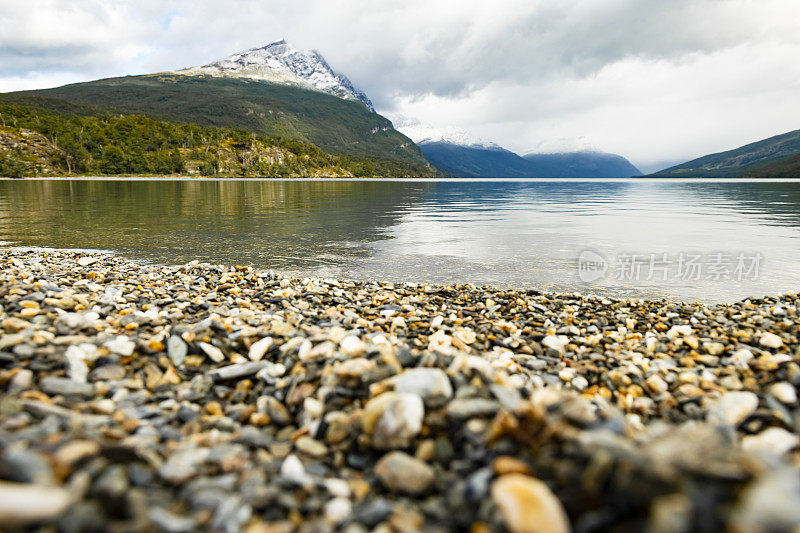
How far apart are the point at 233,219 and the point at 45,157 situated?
591ft

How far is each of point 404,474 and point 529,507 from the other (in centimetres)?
101

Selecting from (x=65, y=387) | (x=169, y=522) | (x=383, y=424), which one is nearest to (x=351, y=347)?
(x=383, y=424)

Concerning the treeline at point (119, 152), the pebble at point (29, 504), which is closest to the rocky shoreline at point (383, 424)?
the pebble at point (29, 504)

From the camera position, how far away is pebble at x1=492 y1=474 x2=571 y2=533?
85.7 inches

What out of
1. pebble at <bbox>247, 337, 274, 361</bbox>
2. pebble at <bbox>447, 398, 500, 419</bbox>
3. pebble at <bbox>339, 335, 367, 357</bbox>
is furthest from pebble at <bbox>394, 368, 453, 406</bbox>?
pebble at <bbox>247, 337, 274, 361</bbox>

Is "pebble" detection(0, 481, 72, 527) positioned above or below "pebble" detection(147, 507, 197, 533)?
above

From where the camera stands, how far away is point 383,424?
333cm

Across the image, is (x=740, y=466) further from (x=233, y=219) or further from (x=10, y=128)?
(x=10, y=128)

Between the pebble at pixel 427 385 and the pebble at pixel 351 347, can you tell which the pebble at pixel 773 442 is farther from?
the pebble at pixel 351 347

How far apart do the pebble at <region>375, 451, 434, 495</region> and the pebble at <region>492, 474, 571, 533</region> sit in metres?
0.61

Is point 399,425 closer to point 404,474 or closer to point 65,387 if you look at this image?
point 404,474

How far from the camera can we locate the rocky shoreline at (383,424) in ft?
7.29

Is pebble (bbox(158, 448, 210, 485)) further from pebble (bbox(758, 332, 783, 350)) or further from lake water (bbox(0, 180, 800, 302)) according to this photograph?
lake water (bbox(0, 180, 800, 302))

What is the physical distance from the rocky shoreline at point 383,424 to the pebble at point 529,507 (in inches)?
0.4
